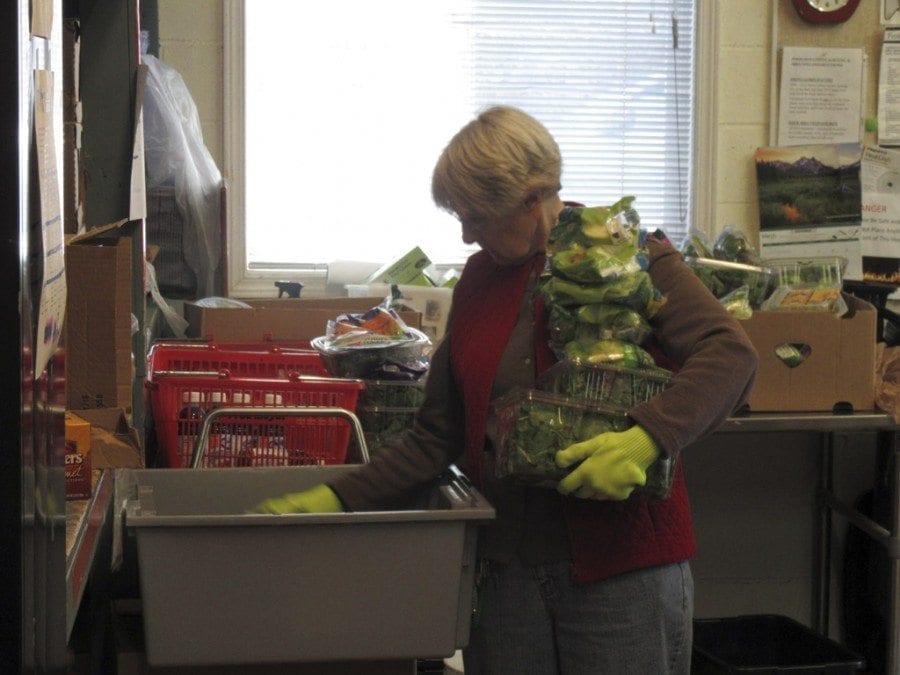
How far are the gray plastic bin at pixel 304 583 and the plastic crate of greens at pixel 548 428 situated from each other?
96 mm

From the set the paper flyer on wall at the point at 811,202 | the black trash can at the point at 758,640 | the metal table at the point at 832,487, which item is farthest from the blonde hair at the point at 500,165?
the paper flyer on wall at the point at 811,202

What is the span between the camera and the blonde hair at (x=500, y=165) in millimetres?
1652

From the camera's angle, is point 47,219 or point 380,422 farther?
point 380,422

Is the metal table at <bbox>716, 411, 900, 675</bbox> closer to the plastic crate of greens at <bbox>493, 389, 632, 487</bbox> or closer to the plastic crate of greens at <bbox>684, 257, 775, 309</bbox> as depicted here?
the plastic crate of greens at <bbox>684, 257, 775, 309</bbox>

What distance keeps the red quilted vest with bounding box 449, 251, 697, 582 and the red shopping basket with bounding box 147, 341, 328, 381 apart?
0.66 meters

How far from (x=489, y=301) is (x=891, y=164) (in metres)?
2.36

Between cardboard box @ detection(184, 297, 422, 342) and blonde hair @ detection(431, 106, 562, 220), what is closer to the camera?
blonde hair @ detection(431, 106, 562, 220)

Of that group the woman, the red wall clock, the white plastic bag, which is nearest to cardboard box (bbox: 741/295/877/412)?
the red wall clock

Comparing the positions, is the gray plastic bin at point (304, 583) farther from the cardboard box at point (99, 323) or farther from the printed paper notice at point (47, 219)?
the printed paper notice at point (47, 219)

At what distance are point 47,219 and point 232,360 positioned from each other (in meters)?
1.83

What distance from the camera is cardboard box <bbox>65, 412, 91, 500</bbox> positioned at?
5.16 feet

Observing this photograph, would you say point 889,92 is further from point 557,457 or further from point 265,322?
point 557,457

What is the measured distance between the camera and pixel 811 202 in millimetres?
3621

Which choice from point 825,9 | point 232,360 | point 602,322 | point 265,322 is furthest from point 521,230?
point 825,9
